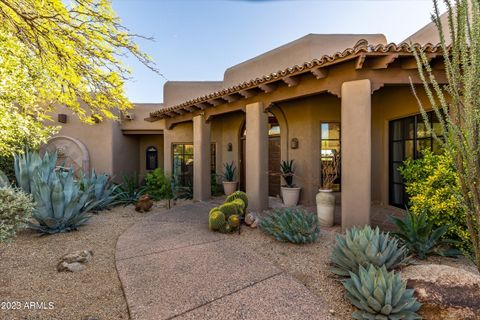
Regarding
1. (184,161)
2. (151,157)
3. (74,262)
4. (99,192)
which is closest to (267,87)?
(74,262)

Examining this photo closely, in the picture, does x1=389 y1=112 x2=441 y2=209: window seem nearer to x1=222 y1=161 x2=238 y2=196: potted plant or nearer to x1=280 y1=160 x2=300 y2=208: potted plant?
x1=280 y1=160 x2=300 y2=208: potted plant

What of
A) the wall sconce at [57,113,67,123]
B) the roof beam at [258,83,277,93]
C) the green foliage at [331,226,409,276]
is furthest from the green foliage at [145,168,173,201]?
the green foliage at [331,226,409,276]

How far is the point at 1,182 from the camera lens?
18.8 feet

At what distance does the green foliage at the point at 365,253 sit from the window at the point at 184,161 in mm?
8365

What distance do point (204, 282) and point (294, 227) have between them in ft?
6.79

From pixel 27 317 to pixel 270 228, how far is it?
3.75 metres

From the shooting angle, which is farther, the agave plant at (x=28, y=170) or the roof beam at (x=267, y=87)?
the roof beam at (x=267, y=87)

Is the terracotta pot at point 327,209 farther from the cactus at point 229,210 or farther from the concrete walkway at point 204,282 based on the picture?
the concrete walkway at point 204,282

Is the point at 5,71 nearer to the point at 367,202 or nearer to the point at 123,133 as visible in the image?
the point at 123,133

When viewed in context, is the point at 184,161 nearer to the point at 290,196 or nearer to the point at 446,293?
the point at 290,196

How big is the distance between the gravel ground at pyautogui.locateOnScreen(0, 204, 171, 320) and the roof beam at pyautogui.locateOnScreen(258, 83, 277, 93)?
15.8ft

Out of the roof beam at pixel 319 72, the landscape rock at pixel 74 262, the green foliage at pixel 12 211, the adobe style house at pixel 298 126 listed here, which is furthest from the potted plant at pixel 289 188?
the green foliage at pixel 12 211

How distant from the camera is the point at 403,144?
683 centimetres

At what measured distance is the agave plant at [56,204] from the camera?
4.96m
